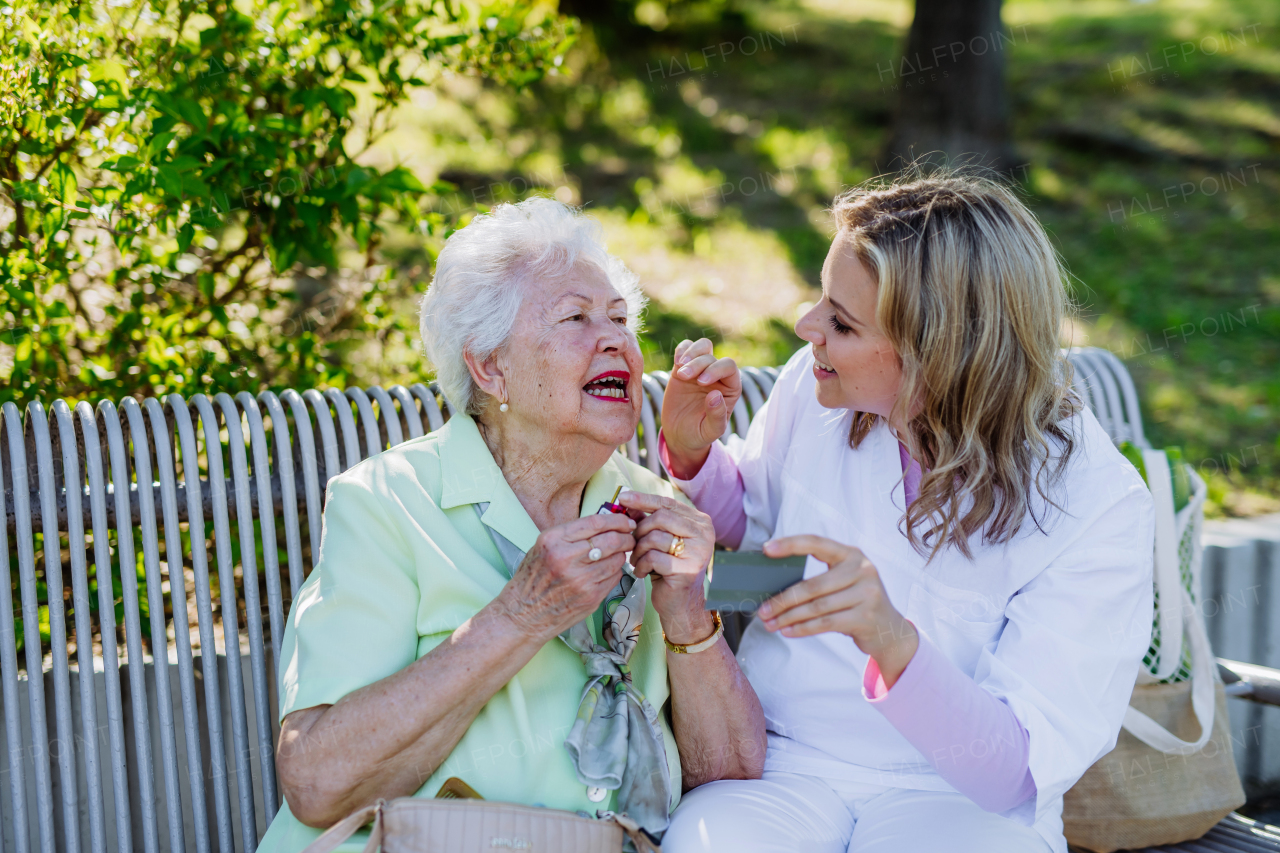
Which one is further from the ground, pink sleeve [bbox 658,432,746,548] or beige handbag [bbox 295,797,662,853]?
pink sleeve [bbox 658,432,746,548]

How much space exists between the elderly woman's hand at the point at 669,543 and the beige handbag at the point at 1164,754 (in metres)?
1.33

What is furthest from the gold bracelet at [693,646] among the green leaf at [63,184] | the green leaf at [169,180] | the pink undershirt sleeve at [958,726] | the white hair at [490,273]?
the green leaf at [63,184]

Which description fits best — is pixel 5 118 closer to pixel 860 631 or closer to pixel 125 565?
pixel 125 565

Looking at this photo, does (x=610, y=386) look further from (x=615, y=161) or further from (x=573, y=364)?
(x=615, y=161)

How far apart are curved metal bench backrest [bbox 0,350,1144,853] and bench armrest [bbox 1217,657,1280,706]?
247cm

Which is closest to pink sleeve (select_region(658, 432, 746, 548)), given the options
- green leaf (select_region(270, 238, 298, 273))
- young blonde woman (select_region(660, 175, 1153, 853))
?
young blonde woman (select_region(660, 175, 1153, 853))

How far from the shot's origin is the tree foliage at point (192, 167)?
2846 mm

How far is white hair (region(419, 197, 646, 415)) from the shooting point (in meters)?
2.61

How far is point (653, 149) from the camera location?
930 centimetres

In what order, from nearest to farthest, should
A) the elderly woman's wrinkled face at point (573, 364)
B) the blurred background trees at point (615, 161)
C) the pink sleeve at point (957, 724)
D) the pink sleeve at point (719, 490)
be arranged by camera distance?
the pink sleeve at point (957, 724) < the elderly woman's wrinkled face at point (573, 364) < the pink sleeve at point (719, 490) < the blurred background trees at point (615, 161)

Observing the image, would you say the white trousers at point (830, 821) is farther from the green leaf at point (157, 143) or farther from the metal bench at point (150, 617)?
the green leaf at point (157, 143)

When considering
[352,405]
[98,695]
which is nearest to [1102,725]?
[352,405]

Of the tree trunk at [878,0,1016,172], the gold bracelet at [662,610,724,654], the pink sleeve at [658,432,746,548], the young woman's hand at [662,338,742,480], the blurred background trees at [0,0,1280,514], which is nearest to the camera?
the gold bracelet at [662,610,724,654]

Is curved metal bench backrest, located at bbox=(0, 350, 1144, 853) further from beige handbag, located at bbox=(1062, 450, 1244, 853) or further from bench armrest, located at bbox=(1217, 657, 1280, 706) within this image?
bench armrest, located at bbox=(1217, 657, 1280, 706)
